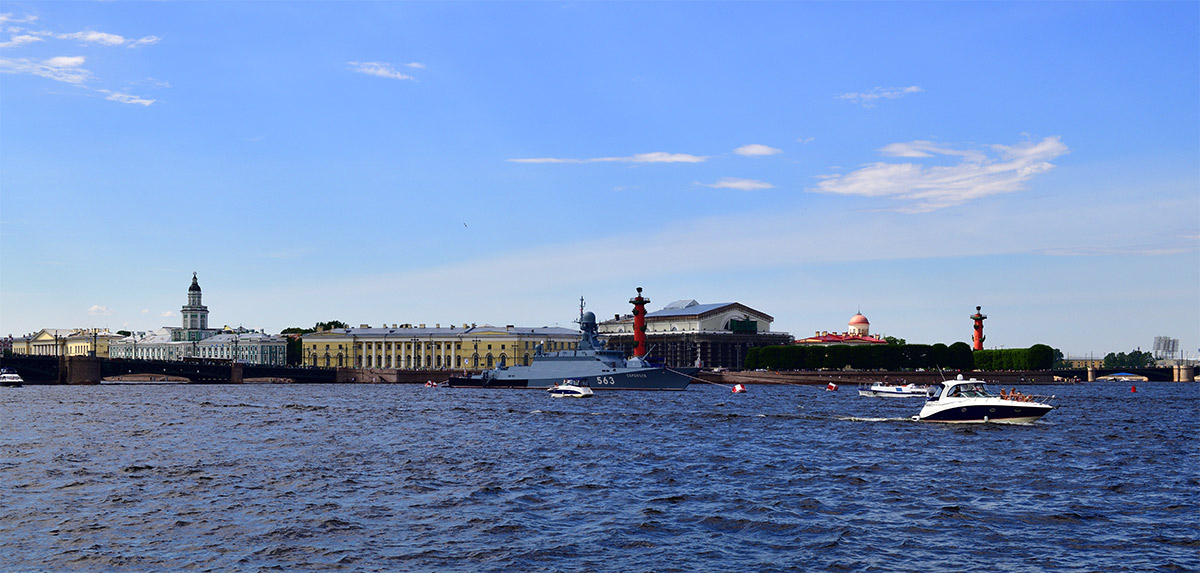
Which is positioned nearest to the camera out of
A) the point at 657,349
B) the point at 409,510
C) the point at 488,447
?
the point at 409,510

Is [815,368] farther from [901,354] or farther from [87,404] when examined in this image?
[87,404]

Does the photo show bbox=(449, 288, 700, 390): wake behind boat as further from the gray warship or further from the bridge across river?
the bridge across river

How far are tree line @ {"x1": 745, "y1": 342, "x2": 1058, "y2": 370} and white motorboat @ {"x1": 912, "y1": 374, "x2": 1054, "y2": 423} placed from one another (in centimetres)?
10943

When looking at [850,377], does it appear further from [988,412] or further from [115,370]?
[115,370]

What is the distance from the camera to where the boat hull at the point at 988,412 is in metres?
50.6

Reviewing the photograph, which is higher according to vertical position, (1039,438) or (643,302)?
(643,302)

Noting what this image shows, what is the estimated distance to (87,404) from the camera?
3214 inches

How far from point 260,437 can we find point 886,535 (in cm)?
3270

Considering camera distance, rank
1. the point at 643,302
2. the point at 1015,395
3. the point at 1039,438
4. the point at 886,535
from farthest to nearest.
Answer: the point at 643,302 < the point at 1015,395 < the point at 1039,438 < the point at 886,535

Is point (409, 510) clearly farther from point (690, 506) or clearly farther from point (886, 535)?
point (886, 535)

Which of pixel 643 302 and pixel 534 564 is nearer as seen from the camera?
pixel 534 564

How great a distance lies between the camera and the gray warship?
110875mm

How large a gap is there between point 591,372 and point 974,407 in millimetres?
64699

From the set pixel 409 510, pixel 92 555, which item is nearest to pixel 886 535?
pixel 409 510
